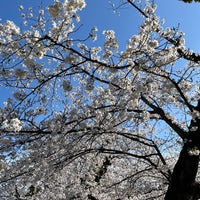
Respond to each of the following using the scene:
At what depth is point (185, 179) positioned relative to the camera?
17.2 feet

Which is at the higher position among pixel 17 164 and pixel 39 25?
pixel 39 25

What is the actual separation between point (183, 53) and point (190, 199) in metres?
2.70

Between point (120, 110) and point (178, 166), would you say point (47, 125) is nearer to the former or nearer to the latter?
point (120, 110)

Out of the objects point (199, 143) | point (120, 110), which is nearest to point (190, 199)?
point (199, 143)

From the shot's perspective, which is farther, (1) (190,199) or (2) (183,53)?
(2) (183,53)

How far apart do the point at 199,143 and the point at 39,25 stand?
3.38 m

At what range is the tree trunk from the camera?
515 cm

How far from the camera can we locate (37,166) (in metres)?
5.72

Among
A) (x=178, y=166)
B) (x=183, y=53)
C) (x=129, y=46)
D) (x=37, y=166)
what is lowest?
(x=37, y=166)

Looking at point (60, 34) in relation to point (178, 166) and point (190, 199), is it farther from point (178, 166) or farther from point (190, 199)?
point (190, 199)

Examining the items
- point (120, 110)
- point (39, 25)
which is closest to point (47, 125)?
point (120, 110)

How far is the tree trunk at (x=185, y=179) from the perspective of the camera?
515 centimetres

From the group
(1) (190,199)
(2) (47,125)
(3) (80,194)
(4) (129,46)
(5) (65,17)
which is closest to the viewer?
(5) (65,17)

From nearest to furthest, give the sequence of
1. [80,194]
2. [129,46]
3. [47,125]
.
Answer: [129,46]
[47,125]
[80,194]
